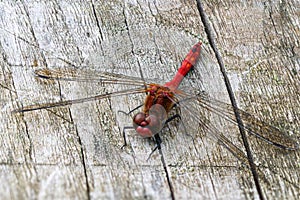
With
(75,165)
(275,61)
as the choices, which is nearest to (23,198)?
(75,165)

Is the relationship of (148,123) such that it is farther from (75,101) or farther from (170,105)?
(75,101)

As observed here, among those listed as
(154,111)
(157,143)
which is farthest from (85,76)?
(157,143)

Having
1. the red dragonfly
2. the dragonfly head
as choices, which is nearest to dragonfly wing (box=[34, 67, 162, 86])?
the red dragonfly

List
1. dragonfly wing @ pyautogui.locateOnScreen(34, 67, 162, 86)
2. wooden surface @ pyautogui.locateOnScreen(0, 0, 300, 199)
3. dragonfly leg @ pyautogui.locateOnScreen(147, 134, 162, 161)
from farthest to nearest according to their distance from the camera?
dragonfly wing @ pyautogui.locateOnScreen(34, 67, 162, 86) → dragonfly leg @ pyautogui.locateOnScreen(147, 134, 162, 161) → wooden surface @ pyautogui.locateOnScreen(0, 0, 300, 199)

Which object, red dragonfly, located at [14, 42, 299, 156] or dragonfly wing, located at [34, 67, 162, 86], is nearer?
red dragonfly, located at [14, 42, 299, 156]

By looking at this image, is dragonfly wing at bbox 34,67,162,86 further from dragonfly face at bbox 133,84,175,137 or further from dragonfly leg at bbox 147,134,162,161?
dragonfly leg at bbox 147,134,162,161

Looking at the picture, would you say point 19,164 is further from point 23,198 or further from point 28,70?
point 28,70

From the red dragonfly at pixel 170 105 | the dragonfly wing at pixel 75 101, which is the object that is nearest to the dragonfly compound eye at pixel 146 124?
the red dragonfly at pixel 170 105

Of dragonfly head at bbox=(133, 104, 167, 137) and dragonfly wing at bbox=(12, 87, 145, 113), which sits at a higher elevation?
dragonfly wing at bbox=(12, 87, 145, 113)
